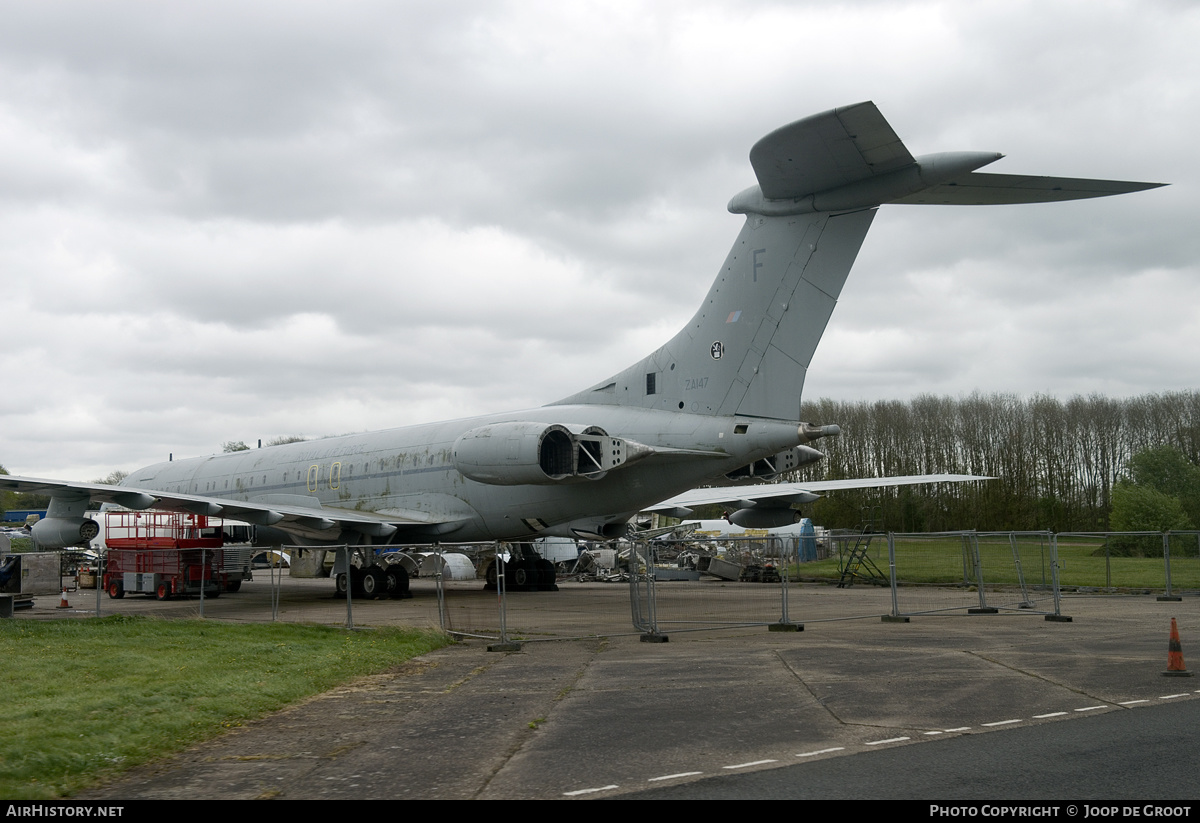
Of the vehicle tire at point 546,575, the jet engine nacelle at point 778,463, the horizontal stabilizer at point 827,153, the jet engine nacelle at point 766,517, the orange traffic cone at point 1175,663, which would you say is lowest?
the vehicle tire at point 546,575

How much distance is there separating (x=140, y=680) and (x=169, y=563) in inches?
622

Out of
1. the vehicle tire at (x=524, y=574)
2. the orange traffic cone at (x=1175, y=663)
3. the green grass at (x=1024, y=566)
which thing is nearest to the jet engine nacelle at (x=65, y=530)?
the vehicle tire at (x=524, y=574)

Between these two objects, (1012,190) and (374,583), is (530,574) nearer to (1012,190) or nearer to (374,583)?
(374,583)

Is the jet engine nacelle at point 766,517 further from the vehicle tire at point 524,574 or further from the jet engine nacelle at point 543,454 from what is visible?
the jet engine nacelle at point 543,454

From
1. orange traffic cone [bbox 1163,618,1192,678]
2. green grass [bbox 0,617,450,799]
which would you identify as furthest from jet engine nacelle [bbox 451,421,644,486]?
orange traffic cone [bbox 1163,618,1192,678]

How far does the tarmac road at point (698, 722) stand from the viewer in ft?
19.4

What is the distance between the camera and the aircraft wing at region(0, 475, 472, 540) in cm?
2078

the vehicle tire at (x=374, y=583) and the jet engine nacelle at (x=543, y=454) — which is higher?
the jet engine nacelle at (x=543, y=454)

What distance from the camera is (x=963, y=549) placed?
20.4 m

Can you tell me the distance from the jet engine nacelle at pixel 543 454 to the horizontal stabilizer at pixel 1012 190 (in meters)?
6.99

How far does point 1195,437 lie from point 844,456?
2465 cm
